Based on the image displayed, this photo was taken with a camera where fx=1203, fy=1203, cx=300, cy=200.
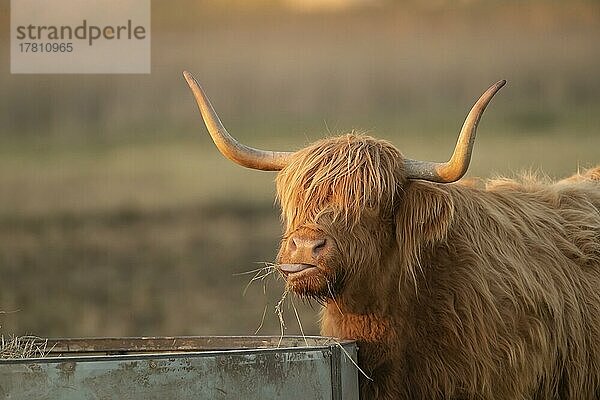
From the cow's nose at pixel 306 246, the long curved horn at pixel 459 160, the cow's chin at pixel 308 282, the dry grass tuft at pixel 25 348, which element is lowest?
the dry grass tuft at pixel 25 348

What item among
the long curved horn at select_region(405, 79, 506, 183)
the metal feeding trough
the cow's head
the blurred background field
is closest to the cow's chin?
the cow's head

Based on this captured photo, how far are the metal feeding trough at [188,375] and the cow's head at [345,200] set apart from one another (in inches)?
12.3

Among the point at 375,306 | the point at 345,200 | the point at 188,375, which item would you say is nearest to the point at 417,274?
the point at 375,306

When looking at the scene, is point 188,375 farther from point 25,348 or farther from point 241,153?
point 241,153

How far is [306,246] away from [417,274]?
584mm

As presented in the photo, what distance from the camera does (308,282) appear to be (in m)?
3.97

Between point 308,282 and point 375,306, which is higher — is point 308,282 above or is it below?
above

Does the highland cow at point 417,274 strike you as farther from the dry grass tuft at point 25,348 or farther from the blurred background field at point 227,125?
the blurred background field at point 227,125

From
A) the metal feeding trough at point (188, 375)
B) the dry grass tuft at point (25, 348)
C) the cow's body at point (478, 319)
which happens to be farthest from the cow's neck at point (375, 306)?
the dry grass tuft at point (25, 348)

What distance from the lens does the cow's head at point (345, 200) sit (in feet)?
13.2

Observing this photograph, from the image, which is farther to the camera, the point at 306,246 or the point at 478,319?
the point at 478,319

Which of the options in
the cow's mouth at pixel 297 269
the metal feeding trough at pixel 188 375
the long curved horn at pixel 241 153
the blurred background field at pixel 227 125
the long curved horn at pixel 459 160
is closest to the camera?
the metal feeding trough at pixel 188 375

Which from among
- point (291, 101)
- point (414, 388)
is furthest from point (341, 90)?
point (414, 388)

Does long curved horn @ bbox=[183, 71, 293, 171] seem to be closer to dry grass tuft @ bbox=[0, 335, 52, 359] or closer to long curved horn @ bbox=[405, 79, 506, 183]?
long curved horn @ bbox=[405, 79, 506, 183]
